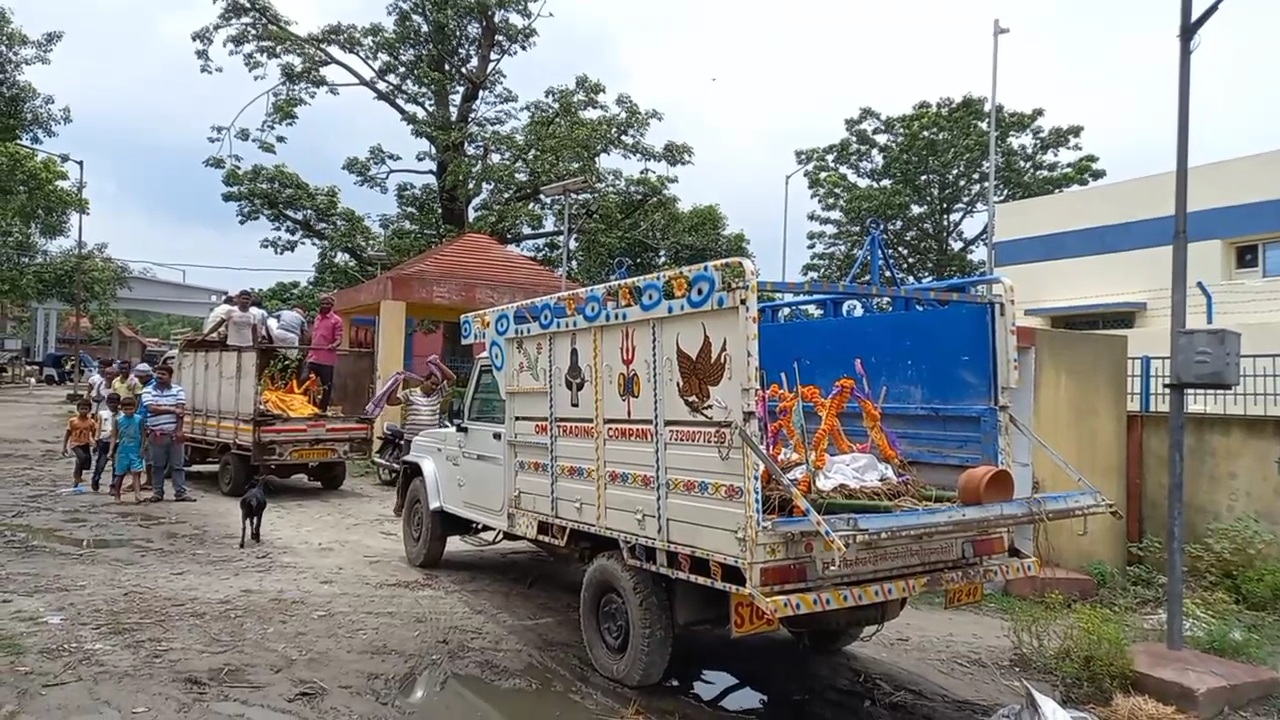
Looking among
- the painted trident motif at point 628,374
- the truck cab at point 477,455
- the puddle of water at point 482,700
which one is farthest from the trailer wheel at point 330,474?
the painted trident motif at point 628,374

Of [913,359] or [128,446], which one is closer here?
[913,359]

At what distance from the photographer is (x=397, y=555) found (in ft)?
28.7

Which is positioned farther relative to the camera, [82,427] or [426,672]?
[82,427]

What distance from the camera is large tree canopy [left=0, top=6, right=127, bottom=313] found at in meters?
21.8

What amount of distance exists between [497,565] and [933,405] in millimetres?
4474

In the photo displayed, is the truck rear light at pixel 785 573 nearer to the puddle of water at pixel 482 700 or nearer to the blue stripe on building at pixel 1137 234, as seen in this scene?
the puddle of water at pixel 482 700

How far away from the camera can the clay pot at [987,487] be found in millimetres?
4664

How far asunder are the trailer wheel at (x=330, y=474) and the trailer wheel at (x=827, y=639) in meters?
8.80

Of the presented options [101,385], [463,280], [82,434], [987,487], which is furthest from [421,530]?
[101,385]

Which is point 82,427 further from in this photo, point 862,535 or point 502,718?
point 862,535

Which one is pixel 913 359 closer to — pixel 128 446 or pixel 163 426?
pixel 163 426

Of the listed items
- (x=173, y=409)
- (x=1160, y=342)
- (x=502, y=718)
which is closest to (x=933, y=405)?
(x=502, y=718)

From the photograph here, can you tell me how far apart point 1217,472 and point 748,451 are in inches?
230

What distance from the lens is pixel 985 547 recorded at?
5086mm
